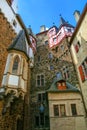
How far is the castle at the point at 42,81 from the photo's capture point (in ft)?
40.3

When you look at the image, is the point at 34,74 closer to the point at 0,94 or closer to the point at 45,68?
the point at 45,68

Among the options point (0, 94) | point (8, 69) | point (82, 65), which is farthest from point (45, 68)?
point (0, 94)

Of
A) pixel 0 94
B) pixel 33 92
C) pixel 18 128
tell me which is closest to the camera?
pixel 0 94

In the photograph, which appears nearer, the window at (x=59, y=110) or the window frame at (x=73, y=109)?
the window frame at (x=73, y=109)

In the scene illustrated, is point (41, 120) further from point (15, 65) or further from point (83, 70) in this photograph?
point (83, 70)

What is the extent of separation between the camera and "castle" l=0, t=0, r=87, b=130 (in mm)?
12273

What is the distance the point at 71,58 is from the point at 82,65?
3185mm

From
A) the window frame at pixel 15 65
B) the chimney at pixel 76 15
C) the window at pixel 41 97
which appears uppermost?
the chimney at pixel 76 15

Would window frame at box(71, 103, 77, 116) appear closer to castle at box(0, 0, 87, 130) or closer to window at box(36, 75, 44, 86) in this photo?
castle at box(0, 0, 87, 130)

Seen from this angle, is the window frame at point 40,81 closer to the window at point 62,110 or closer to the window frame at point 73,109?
the window at point 62,110

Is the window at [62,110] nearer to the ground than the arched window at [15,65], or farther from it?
nearer to the ground

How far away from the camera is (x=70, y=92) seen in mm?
14633

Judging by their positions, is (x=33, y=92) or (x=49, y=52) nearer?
(x=33, y=92)

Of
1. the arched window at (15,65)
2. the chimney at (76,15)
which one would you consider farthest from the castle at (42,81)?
the chimney at (76,15)
